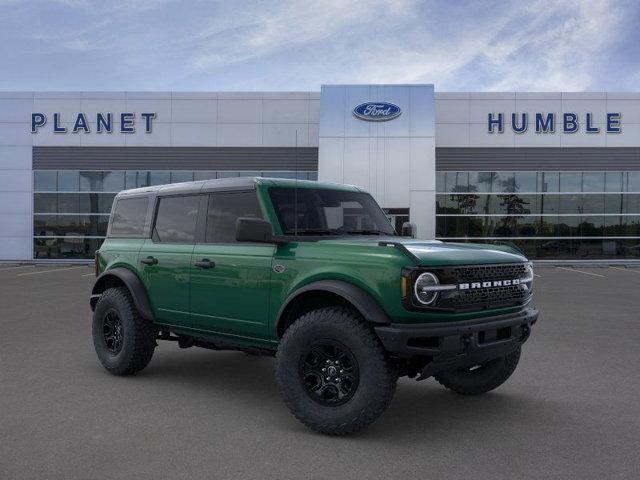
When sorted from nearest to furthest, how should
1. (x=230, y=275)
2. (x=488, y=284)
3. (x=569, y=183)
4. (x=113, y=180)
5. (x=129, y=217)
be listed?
(x=488, y=284)
(x=230, y=275)
(x=129, y=217)
(x=569, y=183)
(x=113, y=180)

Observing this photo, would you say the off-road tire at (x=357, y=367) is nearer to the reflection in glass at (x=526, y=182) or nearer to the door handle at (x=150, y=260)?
the door handle at (x=150, y=260)

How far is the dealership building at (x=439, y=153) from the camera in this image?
28.6m

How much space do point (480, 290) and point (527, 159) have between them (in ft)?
84.4

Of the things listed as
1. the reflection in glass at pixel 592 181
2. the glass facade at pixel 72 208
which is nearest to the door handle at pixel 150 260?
the glass facade at pixel 72 208

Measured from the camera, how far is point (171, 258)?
5.98 metres

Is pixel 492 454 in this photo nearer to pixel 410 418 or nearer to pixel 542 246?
pixel 410 418

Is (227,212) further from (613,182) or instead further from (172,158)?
(613,182)

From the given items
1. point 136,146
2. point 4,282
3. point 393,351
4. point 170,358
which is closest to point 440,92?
point 136,146

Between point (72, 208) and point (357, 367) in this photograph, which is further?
point (72, 208)

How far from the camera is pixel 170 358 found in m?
7.43

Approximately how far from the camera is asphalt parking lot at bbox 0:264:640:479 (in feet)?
12.8

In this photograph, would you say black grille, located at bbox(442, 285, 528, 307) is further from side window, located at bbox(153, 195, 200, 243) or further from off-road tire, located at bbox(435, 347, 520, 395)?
side window, located at bbox(153, 195, 200, 243)

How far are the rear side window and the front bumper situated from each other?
3476 mm

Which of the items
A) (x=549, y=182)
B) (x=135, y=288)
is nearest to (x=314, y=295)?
(x=135, y=288)
